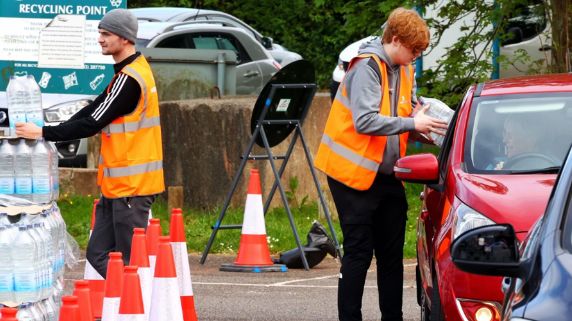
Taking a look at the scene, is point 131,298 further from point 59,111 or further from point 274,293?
point 59,111

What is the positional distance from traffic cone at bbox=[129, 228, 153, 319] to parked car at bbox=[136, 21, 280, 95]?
532 inches

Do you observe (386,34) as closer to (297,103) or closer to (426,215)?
(426,215)

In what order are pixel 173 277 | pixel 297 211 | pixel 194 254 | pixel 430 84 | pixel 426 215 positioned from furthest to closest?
pixel 430 84 < pixel 297 211 < pixel 194 254 < pixel 426 215 < pixel 173 277

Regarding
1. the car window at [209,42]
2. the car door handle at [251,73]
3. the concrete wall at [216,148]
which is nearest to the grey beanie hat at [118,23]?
the concrete wall at [216,148]

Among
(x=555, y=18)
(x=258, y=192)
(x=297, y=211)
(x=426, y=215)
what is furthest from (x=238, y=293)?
(x=555, y=18)

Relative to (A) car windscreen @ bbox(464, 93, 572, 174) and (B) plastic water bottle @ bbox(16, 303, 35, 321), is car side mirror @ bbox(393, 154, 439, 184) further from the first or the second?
(B) plastic water bottle @ bbox(16, 303, 35, 321)

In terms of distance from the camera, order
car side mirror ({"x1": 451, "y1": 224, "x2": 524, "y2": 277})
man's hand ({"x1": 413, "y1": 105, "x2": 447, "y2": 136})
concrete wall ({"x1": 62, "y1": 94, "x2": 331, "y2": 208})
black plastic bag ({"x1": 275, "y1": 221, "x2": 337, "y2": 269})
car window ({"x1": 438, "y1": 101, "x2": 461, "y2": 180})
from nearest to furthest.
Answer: car side mirror ({"x1": 451, "y1": 224, "x2": 524, "y2": 277}) → car window ({"x1": 438, "y1": 101, "x2": 461, "y2": 180}) → man's hand ({"x1": 413, "y1": 105, "x2": 447, "y2": 136}) → black plastic bag ({"x1": 275, "y1": 221, "x2": 337, "y2": 269}) → concrete wall ({"x1": 62, "y1": 94, "x2": 331, "y2": 208})

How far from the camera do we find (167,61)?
18.4 meters

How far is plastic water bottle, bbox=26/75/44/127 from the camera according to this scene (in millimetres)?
7938

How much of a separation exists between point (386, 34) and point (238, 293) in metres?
3.19

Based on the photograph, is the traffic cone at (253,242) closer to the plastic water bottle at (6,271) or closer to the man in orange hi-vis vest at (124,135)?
the man in orange hi-vis vest at (124,135)

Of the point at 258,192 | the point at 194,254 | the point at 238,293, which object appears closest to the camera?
the point at 238,293

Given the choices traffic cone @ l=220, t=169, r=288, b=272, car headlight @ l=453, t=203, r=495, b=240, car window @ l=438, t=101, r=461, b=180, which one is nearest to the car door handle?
traffic cone @ l=220, t=169, r=288, b=272

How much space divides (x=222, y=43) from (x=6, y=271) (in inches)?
625
